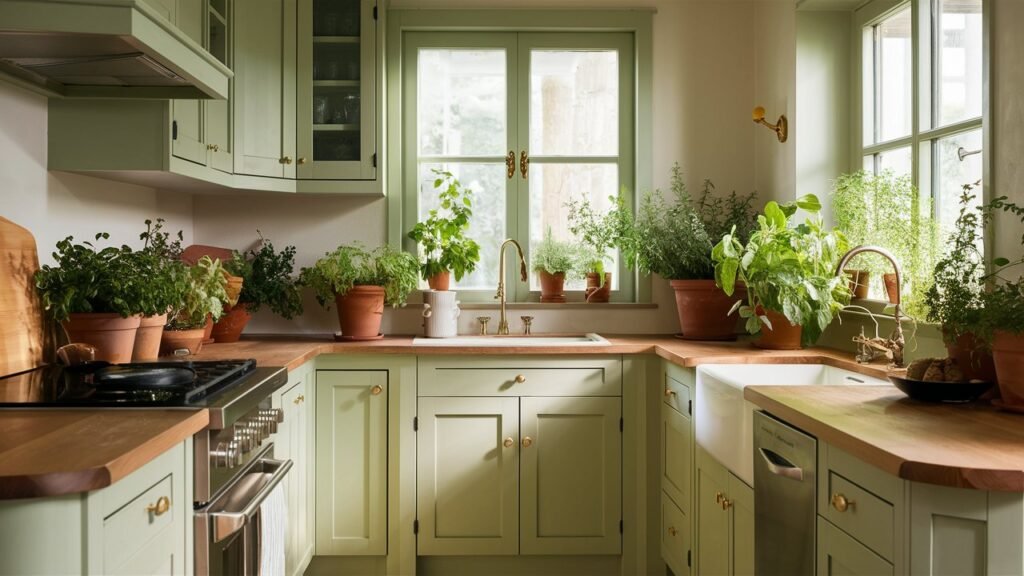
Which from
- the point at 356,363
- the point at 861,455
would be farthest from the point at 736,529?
the point at 356,363

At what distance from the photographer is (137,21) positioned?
6.00ft

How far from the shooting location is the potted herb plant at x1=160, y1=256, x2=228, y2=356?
261 cm

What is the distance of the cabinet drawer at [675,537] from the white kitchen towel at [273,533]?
4.42ft

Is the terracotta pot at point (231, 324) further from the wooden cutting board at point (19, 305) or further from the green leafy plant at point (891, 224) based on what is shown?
the green leafy plant at point (891, 224)

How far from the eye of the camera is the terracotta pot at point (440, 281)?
3.45m

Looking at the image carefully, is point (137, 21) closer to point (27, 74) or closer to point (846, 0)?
point (27, 74)

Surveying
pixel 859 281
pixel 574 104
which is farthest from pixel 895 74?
pixel 574 104

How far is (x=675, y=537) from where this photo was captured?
288 centimetres

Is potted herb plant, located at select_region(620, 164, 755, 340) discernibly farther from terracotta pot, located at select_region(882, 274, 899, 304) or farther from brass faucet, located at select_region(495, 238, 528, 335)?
terracotta pot, located at select_region(882, 274, 899, 304)

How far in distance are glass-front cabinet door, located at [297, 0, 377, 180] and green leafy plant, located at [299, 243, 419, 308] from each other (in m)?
0.34

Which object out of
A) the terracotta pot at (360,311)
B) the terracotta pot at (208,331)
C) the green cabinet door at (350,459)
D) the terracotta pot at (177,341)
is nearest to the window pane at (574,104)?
the terracotta pot at (360,311)

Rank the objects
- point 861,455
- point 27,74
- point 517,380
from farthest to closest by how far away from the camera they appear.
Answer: point 517,380, point 27,74, point 861,455

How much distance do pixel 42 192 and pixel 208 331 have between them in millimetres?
801

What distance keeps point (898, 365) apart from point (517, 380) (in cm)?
131
